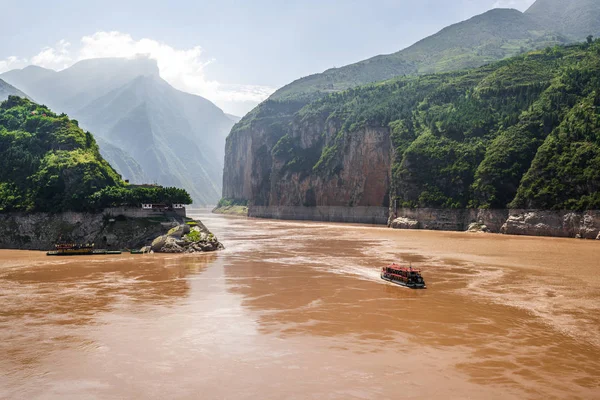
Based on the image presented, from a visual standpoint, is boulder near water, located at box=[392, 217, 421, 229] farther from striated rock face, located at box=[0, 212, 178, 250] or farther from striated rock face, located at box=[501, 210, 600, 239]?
striated rock face, located at box=[0, 212, 178, 250]

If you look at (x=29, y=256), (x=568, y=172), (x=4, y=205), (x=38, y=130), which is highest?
(x=38, y=130)

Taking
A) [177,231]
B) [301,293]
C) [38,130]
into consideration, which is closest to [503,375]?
[301,293]

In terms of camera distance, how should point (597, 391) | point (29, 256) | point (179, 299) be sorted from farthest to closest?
point (29, 256)
point (179, 299)
point (597, 391)

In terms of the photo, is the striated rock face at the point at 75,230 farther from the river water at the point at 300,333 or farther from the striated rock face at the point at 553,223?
the striated rock face at the point at 553,223

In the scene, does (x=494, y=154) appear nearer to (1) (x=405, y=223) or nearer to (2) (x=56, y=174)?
(1) (x=405, y=223)

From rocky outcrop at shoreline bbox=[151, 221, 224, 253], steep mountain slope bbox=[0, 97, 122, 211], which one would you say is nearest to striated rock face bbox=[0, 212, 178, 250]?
steep mountain slope bbox=[0, 97, 122, 211]

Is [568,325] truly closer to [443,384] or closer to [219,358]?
[443,384]
